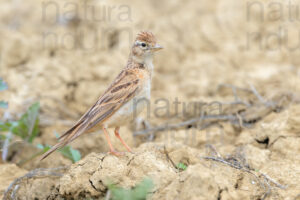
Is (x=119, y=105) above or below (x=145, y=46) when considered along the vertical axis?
below

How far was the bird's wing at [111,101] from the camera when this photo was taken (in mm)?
4758

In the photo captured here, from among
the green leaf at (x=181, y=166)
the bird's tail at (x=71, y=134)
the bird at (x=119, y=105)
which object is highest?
the bird at (x=119, y=105)

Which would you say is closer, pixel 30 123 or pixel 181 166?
pixel 181 166

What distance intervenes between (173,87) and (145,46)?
100 inches

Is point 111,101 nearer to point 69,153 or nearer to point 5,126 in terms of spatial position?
point 69,153

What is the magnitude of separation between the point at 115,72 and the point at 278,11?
3.83m

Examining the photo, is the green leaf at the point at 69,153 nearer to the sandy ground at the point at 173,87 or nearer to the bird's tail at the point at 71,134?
the sandy ground at the point at 173,87

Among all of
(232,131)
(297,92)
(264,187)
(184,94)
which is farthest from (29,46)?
(264,187)

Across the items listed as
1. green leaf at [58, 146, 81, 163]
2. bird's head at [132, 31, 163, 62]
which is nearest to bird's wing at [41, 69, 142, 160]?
bird's head at [132, 31, 163, 62]

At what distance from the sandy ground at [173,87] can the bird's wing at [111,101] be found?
0.41 m

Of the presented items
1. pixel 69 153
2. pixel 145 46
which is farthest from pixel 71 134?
pixel 145 46

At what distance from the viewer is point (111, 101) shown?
5.01 m

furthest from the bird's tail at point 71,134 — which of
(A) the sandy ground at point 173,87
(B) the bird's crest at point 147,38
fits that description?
(B) the bird's crest at point 147,38

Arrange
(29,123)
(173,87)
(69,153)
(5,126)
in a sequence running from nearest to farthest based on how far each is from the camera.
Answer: (69,153)
(5,126)
(29,123)
(173,87)
